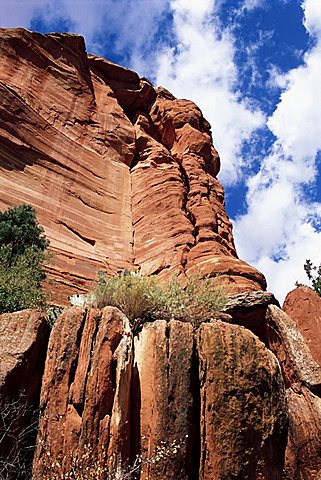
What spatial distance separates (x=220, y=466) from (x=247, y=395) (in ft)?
3.37

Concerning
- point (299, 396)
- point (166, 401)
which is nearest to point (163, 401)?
point (166, 401)

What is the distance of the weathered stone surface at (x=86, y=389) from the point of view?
642cm

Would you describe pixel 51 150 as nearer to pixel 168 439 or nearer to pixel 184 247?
pixel 184 247

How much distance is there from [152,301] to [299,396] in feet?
10.3

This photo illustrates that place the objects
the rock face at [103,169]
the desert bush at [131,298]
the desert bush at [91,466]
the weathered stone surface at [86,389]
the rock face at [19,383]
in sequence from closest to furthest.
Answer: the desert bush at [91,466] < the weathered stone surface at [86,389] < the rock face at [19,383] < the desert bush at [131,298] < the rock face at [103,169]

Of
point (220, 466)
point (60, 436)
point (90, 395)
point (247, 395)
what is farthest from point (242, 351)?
point (60, 436)

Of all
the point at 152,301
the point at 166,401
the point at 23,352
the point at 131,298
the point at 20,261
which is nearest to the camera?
the point at 166,401

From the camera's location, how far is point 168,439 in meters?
6.65

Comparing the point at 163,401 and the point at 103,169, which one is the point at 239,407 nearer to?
the point at 163,401

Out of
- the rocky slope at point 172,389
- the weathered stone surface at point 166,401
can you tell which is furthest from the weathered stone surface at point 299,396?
the weathered stone surface at point 166,401

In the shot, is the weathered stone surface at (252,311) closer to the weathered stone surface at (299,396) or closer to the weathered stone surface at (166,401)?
the weathered stone surface at (299,396)

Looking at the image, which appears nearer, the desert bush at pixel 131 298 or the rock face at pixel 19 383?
the rock face at pixel 19 383

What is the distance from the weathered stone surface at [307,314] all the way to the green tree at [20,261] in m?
6.07

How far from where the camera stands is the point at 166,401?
6.93 m
